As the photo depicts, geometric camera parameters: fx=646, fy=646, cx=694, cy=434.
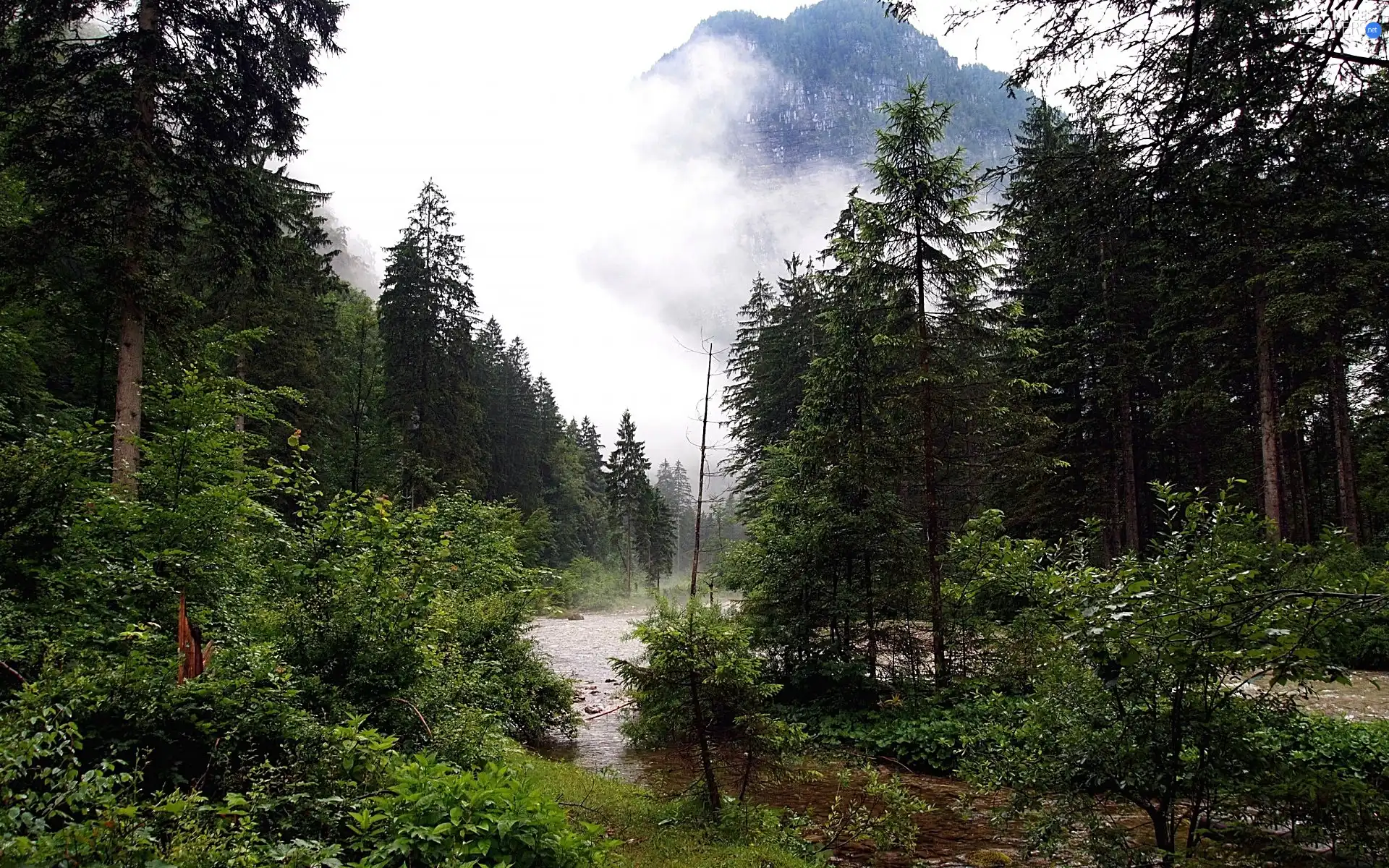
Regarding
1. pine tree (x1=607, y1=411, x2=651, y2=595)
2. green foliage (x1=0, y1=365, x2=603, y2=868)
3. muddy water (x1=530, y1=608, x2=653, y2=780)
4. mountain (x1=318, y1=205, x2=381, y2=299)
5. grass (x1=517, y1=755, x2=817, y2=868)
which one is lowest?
muddy water (x1=530, y1=608, x2=653, y2=780)

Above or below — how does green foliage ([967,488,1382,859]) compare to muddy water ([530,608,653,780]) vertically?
→ above

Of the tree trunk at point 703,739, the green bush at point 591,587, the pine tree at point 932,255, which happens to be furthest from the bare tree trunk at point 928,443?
the green bush at point 591,587

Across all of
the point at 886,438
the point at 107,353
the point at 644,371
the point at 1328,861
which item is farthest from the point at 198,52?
the point at 644,371

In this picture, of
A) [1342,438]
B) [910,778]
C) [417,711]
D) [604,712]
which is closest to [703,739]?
[417,711]

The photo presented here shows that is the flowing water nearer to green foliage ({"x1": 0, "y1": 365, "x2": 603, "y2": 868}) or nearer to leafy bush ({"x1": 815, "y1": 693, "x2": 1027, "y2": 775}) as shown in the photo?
leafy bush ({"x1": 815, "y1": 693, "x2": 1027, "y2": 775})

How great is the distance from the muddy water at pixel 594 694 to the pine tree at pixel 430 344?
8.30 metres

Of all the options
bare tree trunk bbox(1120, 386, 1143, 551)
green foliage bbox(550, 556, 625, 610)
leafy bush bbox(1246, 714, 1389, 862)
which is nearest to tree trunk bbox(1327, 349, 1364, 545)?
bare tree trunk bbox(1120, 386, 1143, 551)

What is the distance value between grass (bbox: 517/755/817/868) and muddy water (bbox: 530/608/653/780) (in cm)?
145

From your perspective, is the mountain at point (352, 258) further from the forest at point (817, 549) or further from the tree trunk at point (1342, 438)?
the tree trunk at point (1342, 438)

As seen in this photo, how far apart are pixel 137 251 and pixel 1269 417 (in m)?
24.0

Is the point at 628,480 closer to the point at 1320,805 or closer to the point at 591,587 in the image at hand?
the point at 591,587

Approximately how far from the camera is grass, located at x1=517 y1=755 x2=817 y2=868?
6016 mm

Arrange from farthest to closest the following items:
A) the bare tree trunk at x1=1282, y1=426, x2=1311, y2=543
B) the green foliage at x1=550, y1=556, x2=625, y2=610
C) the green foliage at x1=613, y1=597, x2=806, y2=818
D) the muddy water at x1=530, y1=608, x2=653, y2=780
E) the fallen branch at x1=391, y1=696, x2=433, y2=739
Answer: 1. the green foliage at x1=550, y1=556, x2=625, y2=610
2. the bare tree trunk at x1=1282, y1=426, x2=1311, y2=543
3. the muddy water at x1=530, y1=608, x2=653, y2=780
4. the green foliage at x1=613, y1=597, x2=806, y2=818
5. the fallen branch at x1=391, y1=696, x2=433, y2=739

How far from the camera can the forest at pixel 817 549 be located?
3832 mm
